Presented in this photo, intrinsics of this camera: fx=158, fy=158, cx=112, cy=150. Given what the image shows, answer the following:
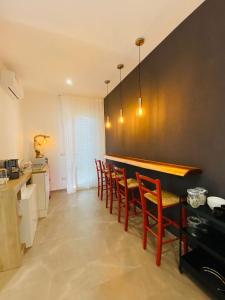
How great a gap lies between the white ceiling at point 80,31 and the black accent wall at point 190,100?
0.21m

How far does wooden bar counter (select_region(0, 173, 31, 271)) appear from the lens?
177 centimetres

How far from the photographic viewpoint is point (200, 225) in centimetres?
163

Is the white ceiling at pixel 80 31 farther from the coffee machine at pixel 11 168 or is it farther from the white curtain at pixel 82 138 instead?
the coffee machine at pixel 11 168

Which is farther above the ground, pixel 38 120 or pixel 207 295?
pixel 38 120

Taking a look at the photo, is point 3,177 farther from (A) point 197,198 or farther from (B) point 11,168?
(A) point 197,198

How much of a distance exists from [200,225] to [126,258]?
0.95 meters

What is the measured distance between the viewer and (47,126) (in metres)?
4.36

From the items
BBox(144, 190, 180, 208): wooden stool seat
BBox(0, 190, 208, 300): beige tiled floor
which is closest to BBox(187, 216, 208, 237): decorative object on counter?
BBox(144, 190, 180, 208): wooden stool seat

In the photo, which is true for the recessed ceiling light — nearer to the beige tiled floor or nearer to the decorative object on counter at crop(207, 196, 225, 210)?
the beige tiled floor

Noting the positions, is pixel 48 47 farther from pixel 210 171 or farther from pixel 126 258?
pixel 126 258

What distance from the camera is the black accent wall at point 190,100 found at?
5.16ft

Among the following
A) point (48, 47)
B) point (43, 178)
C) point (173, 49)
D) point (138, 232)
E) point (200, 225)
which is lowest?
point (138, 232)

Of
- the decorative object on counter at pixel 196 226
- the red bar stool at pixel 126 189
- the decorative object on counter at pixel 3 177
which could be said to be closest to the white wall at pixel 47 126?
the decorative object on counter at pixel 3 177

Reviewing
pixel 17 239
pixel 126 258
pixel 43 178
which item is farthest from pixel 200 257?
pixel 43 178
